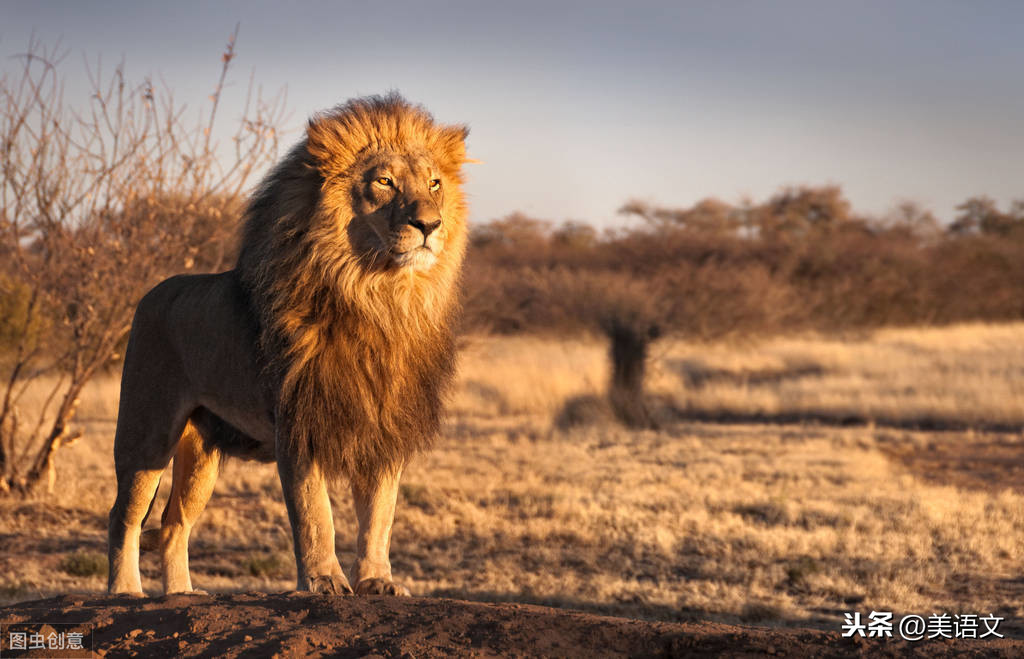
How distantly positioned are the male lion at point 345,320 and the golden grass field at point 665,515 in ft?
2.47

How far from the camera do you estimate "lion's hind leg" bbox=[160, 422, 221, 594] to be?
568 centimetres

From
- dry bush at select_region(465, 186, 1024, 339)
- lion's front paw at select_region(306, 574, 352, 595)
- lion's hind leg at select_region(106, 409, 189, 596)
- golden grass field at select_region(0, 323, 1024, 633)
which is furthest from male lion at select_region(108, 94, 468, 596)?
dry bush at select_region(465, 186, 1024, 339)

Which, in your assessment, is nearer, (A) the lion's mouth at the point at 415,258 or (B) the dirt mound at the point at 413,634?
(B) the dirt mound at the point at 413,634

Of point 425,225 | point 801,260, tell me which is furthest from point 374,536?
point 801,260

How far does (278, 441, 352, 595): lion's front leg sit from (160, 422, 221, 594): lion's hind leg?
4.14ft

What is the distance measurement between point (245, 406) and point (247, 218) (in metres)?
0.93

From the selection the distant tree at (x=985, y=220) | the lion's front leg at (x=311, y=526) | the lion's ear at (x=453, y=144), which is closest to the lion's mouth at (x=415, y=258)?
the lion's ear at (x=453, y=144)

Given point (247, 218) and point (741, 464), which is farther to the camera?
point (741, 464)

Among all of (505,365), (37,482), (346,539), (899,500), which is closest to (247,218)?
(346,539)

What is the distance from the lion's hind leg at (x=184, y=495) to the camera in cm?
568

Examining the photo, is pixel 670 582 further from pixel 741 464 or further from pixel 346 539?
pixel 741 464

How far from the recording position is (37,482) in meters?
11.2

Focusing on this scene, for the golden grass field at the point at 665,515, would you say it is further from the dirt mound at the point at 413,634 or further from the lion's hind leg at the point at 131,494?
the dirt mound at the point at 413,634

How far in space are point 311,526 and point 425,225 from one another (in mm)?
1328
